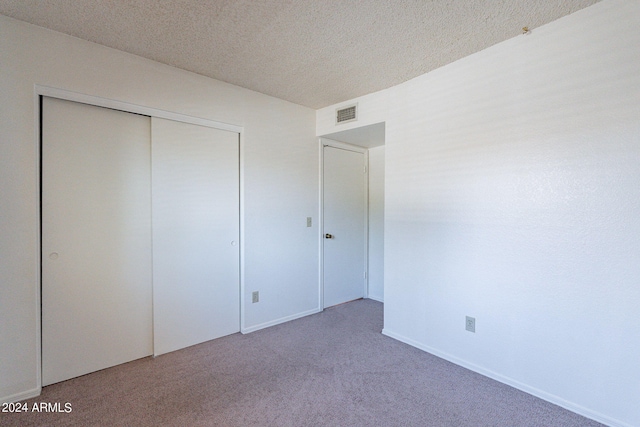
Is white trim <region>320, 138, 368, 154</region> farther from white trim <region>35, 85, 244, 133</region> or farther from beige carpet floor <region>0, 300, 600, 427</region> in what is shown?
beige carpet floor <region>0, 300, 600, 427</region>

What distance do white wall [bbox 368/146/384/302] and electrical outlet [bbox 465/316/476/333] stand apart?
1.79 m

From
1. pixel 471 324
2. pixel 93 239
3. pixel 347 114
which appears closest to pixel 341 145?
pixel 347 114

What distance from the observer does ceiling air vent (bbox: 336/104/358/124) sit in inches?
127

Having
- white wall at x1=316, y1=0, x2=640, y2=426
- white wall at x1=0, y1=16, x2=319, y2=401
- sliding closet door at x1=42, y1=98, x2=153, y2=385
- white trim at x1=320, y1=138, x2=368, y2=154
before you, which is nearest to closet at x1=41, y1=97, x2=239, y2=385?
sliding closet door at x1=42, y1=98, x2=153, y2=385

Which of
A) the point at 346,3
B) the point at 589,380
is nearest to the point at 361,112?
the point at 346,3

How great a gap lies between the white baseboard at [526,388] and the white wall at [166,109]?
1474 mm

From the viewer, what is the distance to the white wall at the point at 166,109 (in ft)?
6.19

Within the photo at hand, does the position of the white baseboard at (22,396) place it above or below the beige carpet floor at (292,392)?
above

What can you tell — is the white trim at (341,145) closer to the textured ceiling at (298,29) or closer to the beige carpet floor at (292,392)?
the textured ceiling at (298,29)

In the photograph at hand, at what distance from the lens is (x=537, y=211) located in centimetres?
199

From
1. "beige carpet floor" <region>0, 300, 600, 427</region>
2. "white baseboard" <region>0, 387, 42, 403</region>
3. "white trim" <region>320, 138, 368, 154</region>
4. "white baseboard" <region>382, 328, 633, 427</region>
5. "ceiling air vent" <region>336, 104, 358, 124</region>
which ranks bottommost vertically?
"beige carpet floor" <region>0, 300, 600, 427</region>

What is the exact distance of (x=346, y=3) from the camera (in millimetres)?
1758

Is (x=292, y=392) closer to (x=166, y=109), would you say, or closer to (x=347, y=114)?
(x=166, y=109)

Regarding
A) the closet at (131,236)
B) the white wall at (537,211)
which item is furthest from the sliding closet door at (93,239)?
the white wall at (537,211)
